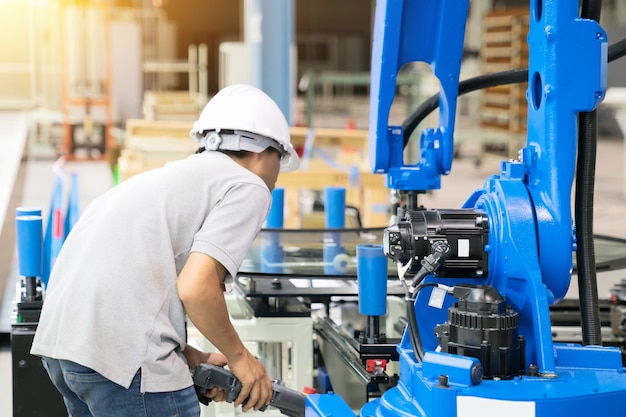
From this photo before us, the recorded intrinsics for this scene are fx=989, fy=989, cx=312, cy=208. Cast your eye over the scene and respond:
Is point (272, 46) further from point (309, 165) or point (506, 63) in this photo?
point (506, 63)

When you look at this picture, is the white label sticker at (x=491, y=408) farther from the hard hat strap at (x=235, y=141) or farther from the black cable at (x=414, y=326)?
the hard hat strap at (x=235, y=141)

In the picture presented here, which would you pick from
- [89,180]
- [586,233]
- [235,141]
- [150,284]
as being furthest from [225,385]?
[89,180]

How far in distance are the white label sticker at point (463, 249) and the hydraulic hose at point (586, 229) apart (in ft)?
1.02

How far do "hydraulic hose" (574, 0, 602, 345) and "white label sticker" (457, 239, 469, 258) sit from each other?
0.31m

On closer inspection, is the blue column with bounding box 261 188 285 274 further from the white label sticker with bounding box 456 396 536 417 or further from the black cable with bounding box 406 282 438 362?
the white label sticker with bounding box 456 396 536 417

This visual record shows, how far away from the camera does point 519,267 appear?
2.32m

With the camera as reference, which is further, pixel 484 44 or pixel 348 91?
pixel 348 91

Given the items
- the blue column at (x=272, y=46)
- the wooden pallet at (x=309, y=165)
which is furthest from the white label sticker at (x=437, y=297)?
the blue column at (x=272, y=46)

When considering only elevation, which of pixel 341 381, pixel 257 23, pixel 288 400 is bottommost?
pixel 341 381

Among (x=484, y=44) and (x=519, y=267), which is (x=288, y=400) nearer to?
(x=519, y=267)

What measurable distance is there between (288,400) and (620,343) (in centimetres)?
188

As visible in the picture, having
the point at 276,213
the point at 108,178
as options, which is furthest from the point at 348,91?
the point at 276,213

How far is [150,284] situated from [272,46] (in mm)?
5970

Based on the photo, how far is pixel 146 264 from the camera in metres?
2.24
